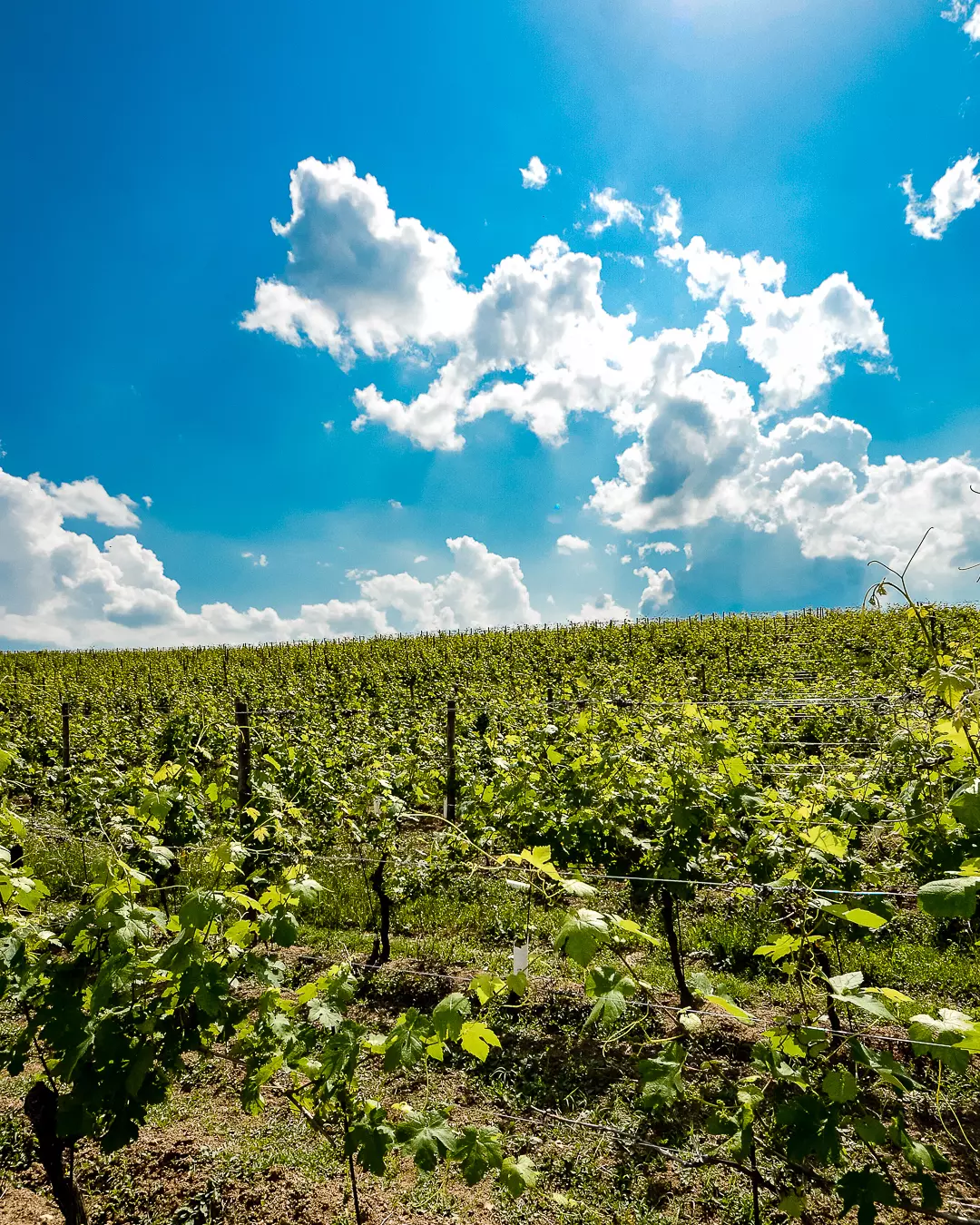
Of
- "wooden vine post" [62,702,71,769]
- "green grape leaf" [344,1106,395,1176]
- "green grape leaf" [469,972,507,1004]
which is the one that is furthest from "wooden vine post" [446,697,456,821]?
"wooden vine post" [62,702,71,769]

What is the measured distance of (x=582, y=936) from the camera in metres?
1.71

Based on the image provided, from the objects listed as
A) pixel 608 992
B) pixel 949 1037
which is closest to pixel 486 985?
pixel 608 992

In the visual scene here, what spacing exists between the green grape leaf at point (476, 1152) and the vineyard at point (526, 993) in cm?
1

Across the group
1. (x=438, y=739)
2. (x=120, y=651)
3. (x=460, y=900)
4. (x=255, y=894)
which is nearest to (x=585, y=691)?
(x=438, y=739)

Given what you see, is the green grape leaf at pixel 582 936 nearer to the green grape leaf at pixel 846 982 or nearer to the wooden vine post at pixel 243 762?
the green grape leaf at pixel 846 982

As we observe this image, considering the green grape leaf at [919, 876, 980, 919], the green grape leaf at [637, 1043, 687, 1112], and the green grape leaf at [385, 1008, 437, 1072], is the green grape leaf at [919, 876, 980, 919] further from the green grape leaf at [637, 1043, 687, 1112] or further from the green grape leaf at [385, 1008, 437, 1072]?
the green grape leaf at [385, 1008, 437, 1072]

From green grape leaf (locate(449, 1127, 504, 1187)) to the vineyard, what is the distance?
11 mm

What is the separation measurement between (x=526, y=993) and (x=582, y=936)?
3434 millimetres

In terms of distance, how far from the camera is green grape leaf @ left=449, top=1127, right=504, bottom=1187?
199 centimetres

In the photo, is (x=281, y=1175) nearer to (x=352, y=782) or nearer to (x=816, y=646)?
(x=352, y=782)

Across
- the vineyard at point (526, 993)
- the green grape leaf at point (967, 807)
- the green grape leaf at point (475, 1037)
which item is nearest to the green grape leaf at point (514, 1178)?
the vineyard at point (526, 993)

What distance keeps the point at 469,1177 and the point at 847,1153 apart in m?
2.44

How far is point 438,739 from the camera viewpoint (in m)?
8.73

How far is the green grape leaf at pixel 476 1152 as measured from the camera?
6.53ft
